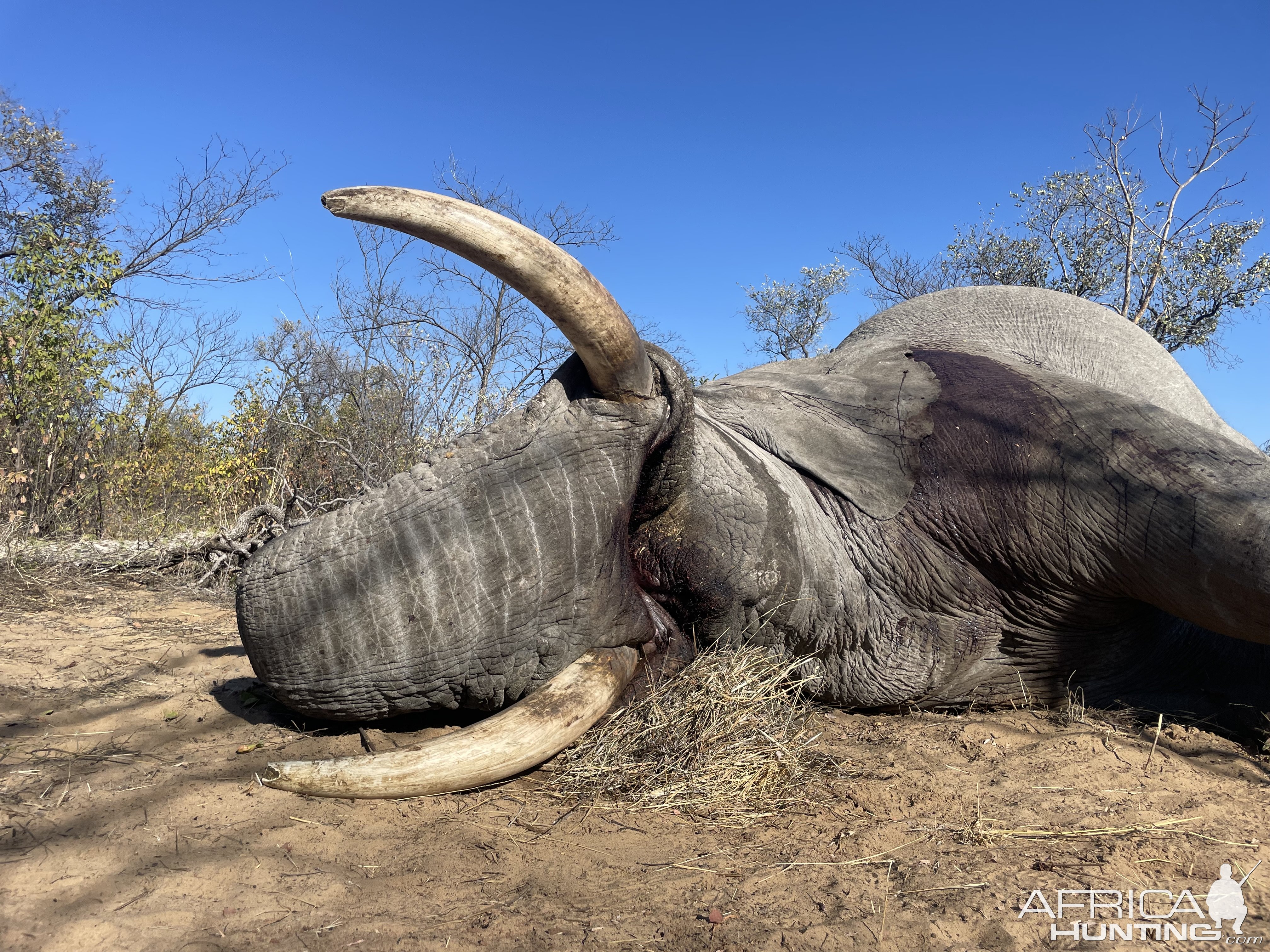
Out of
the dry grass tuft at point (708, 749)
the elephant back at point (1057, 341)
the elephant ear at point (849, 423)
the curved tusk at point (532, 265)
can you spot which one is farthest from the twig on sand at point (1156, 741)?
the curved tusk at point (532, 265)

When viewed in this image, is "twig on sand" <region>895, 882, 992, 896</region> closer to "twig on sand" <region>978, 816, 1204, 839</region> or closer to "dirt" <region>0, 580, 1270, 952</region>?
"dirt" <region>0, 580, 1270, 952</region>

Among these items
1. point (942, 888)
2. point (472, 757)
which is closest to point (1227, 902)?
point (942, 888)

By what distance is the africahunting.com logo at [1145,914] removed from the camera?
1924 millimetres

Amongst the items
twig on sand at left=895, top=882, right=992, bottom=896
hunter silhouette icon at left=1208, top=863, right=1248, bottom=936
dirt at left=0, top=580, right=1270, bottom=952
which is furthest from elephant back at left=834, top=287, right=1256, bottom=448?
twig on sand at left=895, top=882, right=992, bottom=896

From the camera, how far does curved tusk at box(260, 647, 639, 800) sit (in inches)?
95.7

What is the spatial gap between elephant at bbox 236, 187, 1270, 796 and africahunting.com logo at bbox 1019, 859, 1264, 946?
1.20m

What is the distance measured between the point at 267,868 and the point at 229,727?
1.14m

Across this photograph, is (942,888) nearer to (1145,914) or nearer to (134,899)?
(1145,914)

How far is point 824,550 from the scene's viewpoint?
339 centimetres

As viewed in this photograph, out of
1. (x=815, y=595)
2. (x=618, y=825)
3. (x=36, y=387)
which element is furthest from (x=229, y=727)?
(x=36, y=387)

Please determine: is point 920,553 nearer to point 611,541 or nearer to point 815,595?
point 815,595

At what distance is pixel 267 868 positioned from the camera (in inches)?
81.9

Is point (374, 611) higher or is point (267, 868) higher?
point (374, 611)

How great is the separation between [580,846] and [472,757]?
409 mm
